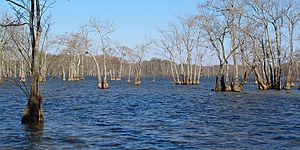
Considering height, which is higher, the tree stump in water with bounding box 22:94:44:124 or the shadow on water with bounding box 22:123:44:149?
the tree stump in water with bounding box 22:94:44:124

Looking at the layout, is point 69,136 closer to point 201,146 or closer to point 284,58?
point 201,146

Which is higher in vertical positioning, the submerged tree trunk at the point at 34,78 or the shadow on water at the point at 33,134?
the submerged tree trunk at the point at 34,78

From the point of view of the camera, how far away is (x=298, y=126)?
1617 centimetres

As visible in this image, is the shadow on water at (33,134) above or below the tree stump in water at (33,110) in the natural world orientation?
below

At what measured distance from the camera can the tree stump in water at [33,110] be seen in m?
15.4

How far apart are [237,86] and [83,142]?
35.8m

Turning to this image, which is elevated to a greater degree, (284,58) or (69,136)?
(284,58)

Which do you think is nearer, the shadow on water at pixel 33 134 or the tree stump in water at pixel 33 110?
the shadow on water at pixel 33 134

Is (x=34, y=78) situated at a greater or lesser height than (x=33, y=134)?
greater

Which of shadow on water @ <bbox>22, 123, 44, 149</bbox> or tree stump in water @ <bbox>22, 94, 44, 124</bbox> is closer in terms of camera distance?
shadow on water @ <bbox>22, 123, 44, 149</bbox>

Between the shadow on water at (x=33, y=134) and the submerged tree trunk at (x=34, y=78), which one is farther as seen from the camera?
the submerged tree trunk at (x=34, y=78)

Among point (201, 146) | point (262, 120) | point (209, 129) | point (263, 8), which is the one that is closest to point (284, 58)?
point (263, 8)

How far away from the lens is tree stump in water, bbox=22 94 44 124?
50.5 ft

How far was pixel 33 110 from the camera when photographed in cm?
1572
